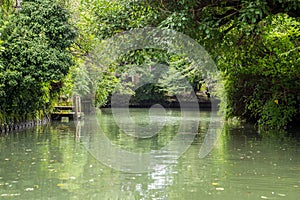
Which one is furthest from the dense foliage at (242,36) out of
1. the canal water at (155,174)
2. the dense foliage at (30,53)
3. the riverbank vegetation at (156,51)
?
the canal water at (155,174)

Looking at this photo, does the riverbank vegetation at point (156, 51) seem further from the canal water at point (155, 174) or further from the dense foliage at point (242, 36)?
the canal water at point (155, 174)

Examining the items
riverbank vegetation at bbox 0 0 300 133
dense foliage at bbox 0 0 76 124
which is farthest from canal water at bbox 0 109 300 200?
dense foliage at bbox 0 0 76 124

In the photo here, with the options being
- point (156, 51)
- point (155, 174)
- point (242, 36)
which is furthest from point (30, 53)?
point (155, 174)

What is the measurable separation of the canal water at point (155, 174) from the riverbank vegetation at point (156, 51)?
2887mm

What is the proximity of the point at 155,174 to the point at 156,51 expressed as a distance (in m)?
5.60

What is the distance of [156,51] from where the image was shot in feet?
43.8

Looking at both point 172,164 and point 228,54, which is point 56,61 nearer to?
point 228,54

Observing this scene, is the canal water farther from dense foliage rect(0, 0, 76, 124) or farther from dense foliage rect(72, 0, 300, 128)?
dense foliage rect(0, 0, 76, 124)

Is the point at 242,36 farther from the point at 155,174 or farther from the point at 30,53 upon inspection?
the point at 30,53

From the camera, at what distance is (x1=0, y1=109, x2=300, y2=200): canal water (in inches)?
271

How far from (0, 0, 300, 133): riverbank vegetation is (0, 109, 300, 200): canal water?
289 centimetres

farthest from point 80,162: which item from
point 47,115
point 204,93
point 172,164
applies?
point 204,93

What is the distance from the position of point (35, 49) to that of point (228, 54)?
692 cm

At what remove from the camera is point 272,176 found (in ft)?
26.9
